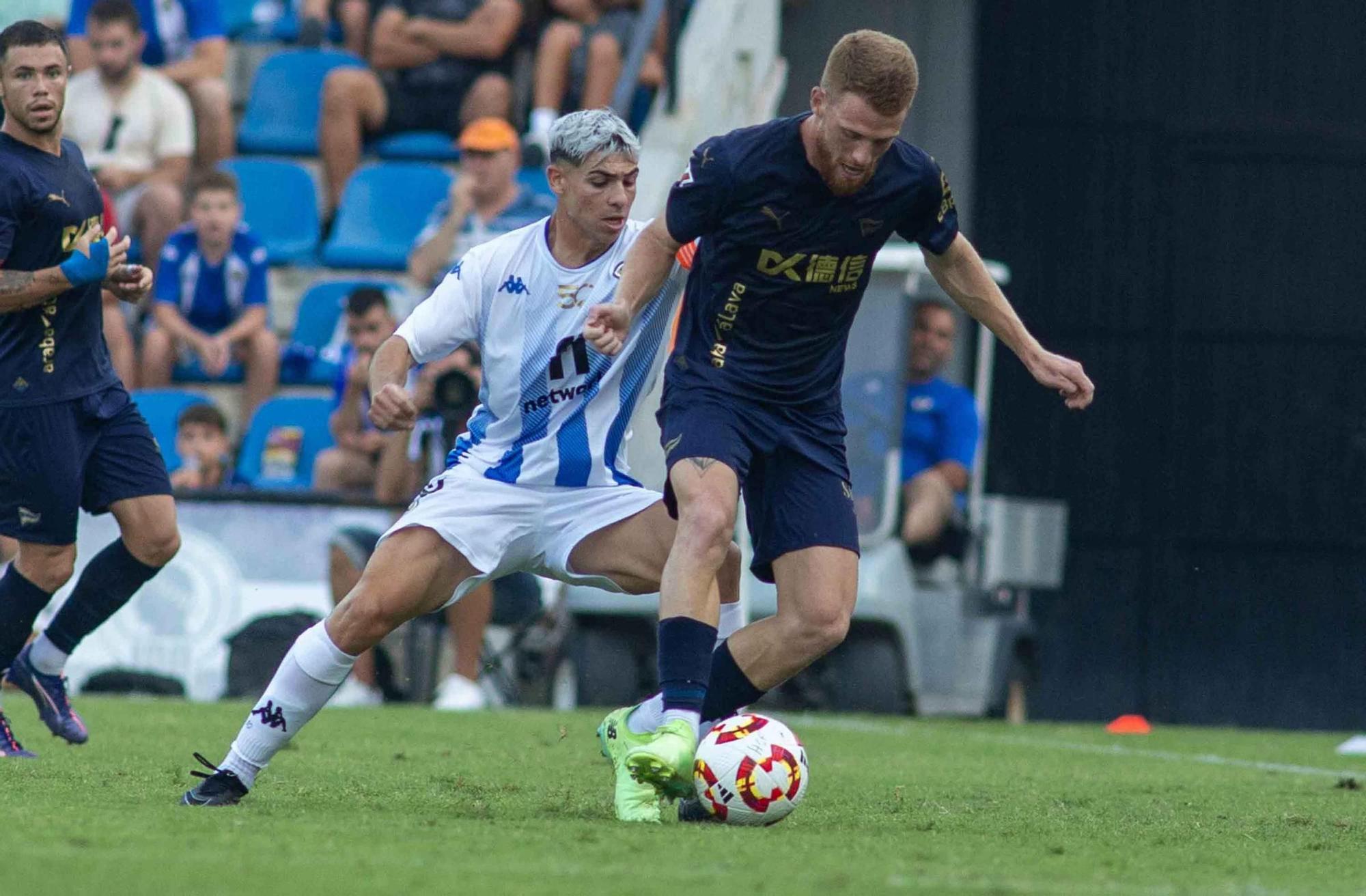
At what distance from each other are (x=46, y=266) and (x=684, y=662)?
2902 mm

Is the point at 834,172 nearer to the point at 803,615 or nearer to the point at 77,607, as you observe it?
the point at 803,615

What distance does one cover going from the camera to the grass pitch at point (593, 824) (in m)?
4.46

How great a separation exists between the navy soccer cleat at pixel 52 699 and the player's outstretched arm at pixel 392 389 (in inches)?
91.3

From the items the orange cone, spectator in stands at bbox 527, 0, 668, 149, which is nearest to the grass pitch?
the orange cone

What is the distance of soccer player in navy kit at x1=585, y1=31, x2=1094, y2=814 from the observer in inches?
225

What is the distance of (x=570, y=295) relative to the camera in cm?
633

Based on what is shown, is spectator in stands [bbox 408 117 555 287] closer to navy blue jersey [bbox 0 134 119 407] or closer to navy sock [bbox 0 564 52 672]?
navy blue jersey [bbox 0 134 119 407]

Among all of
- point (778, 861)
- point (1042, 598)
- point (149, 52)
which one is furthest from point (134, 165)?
point (778, 861)

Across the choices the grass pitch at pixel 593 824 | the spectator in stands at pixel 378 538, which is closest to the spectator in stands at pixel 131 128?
the spectator in stands at pixel 378 538

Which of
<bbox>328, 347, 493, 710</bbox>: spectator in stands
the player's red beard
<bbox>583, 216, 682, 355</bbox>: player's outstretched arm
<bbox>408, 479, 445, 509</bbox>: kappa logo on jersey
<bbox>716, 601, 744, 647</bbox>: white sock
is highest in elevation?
the player's red beard

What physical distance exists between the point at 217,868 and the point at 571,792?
→ 89.8 inches

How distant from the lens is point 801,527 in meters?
5.96

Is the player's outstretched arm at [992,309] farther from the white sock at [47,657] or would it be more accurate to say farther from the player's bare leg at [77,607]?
the white sock at [47,657]

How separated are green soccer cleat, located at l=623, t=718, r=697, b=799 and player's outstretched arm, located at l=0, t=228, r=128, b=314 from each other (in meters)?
2.63
